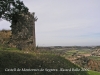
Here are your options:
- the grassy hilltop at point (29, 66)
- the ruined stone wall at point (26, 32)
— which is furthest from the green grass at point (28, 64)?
the ruined stone wall at point (26, 32)

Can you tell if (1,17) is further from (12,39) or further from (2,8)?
(12,39)

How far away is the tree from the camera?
8.30 meters

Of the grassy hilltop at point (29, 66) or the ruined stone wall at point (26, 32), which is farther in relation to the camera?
the ruined stone wall at point (26, 32)

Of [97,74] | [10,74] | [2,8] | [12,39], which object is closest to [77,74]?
[97,74]

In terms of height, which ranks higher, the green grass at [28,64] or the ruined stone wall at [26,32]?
the ruined stone wall at [26,32]

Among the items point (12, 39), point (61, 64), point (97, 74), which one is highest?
point (12, 39)

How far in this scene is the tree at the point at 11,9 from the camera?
830 cm

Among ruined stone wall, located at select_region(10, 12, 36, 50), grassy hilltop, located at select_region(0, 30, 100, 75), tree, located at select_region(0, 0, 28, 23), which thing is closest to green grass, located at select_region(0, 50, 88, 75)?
grassy hilltop, located at select_region(0, 30, 100, 75)

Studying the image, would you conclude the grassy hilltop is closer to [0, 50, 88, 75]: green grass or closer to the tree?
[0, 50, 88, 75]: green grass

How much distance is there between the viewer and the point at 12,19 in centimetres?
917

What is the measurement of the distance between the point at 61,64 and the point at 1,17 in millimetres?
3992

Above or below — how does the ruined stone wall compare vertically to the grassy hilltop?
above

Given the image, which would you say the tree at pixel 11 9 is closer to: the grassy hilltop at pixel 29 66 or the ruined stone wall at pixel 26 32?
the grassy hilltop at pixel 29 66

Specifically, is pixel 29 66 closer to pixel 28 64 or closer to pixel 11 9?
pixel 28 64
